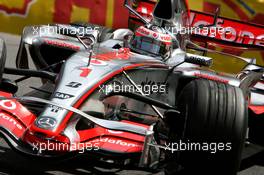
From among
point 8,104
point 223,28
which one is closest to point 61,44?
point 8,104

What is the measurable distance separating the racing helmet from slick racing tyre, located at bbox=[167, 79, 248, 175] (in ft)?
6.07

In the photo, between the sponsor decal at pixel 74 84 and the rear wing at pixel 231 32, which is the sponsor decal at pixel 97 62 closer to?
the sponsor decal at pixel 74 84

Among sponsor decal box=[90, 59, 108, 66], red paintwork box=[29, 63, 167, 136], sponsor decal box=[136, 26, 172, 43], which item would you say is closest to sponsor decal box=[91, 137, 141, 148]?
red paintwork box=[29, 63, 167, 136]

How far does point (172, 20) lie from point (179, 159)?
2.57 metres

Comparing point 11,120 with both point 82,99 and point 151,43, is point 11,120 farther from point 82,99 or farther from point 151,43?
point 151,43

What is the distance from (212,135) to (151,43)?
6.94ft

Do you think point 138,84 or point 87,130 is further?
point 138,84

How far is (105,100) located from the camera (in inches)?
197

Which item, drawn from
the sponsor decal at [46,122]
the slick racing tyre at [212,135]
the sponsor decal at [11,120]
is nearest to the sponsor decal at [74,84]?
the sponsor decal at [46,122]

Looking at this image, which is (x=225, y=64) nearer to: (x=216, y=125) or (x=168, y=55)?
Answer: (x=168, y=55)

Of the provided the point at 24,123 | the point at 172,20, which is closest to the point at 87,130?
the point at 24,123

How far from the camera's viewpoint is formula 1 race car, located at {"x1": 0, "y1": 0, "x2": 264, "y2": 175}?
13.5 ft

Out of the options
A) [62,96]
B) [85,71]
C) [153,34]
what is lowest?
[62,96]

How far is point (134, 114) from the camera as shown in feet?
17.6
